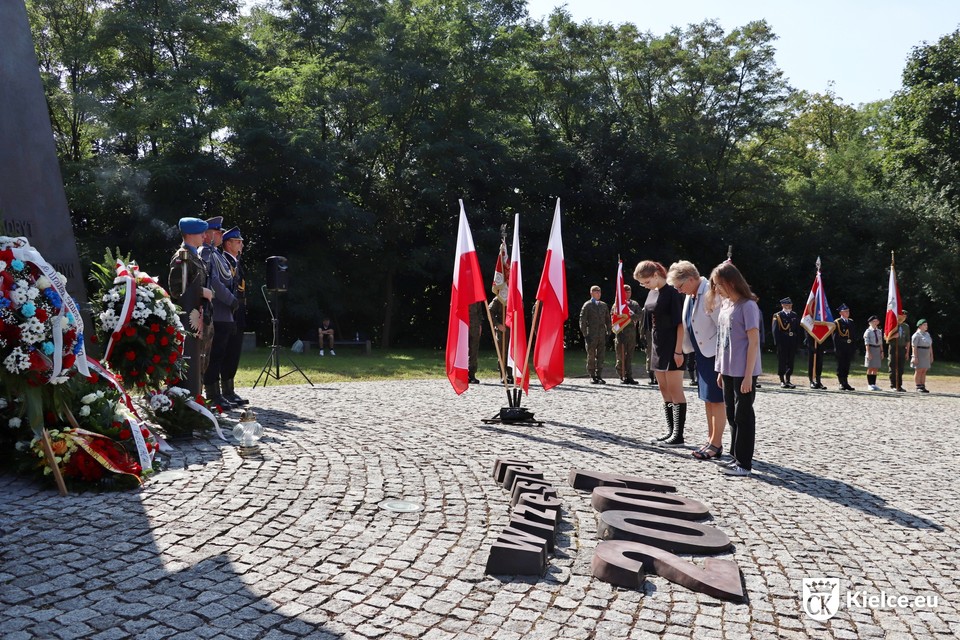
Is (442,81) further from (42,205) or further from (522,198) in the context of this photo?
(42,205)

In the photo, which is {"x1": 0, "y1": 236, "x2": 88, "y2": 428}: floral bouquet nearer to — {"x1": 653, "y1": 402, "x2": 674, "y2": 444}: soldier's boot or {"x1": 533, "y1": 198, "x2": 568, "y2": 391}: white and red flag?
{"x1": 533, "y1": 198, "x2": 568, "y2": 391}: white and red flag

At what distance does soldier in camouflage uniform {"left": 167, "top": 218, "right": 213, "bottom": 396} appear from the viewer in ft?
26.3

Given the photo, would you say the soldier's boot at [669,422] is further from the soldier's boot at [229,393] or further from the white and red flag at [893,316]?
the white and red flag at [893,316]

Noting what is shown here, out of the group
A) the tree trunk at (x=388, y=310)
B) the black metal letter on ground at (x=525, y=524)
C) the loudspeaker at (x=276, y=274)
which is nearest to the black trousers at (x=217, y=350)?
the loudspeaker at (x=276, y=274)

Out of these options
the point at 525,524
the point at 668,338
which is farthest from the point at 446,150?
the point at 525,524

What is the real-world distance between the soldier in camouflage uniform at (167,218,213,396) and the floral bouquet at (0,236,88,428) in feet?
8.53

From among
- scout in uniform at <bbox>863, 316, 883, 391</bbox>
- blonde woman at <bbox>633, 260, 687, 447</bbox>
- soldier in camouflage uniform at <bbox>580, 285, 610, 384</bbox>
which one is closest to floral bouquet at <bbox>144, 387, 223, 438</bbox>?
blonde woman at <bbox>633, 260, 687, 447</bbox>

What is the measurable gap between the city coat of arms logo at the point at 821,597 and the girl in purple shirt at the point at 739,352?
101 inches

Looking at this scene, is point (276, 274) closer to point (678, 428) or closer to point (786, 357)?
point (678, 428)

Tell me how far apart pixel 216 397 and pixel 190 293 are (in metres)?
1.77

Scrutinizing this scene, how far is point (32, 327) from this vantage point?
505cm

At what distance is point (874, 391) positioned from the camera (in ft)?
55.5

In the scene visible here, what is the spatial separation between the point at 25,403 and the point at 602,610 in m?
4.09

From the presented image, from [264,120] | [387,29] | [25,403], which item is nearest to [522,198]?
[387,29]
